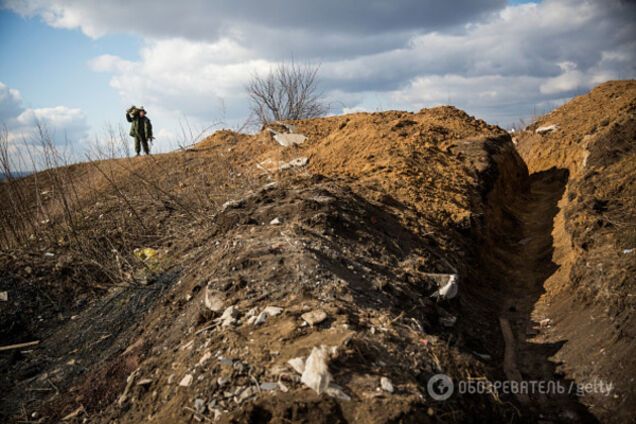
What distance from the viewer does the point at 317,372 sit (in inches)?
92.8

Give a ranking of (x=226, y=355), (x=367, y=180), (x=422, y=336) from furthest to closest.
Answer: (x=367, y=180)
(x=422, y=336)
(x=226, y=355)

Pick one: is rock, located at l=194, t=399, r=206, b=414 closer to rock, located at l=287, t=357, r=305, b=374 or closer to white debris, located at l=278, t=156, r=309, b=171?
rock, located at l=287, t=357, r=305, b=374

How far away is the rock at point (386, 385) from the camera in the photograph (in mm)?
2350

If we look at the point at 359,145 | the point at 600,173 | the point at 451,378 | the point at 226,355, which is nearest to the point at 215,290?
the point at 226,355

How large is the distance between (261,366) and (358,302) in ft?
3.42

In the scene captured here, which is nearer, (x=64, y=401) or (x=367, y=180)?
(x=64, y=401)

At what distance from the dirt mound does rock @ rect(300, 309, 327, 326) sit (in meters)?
2.30

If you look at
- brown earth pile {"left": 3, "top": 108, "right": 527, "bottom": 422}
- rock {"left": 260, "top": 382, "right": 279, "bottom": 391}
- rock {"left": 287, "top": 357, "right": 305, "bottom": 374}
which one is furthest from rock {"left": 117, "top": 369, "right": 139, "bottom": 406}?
rock {"left": 287, "top": 357, "right": 305, "bottom": 374}

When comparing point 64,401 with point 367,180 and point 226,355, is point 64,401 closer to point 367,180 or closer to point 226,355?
point 226,355

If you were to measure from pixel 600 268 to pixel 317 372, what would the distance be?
148 inches

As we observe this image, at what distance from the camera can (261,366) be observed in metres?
2.53

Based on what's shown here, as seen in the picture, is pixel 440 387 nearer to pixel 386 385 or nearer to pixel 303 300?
pixel 386 385

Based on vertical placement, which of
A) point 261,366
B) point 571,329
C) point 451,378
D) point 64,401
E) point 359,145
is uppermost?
point 359,145

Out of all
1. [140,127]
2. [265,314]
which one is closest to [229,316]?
[265,314]
